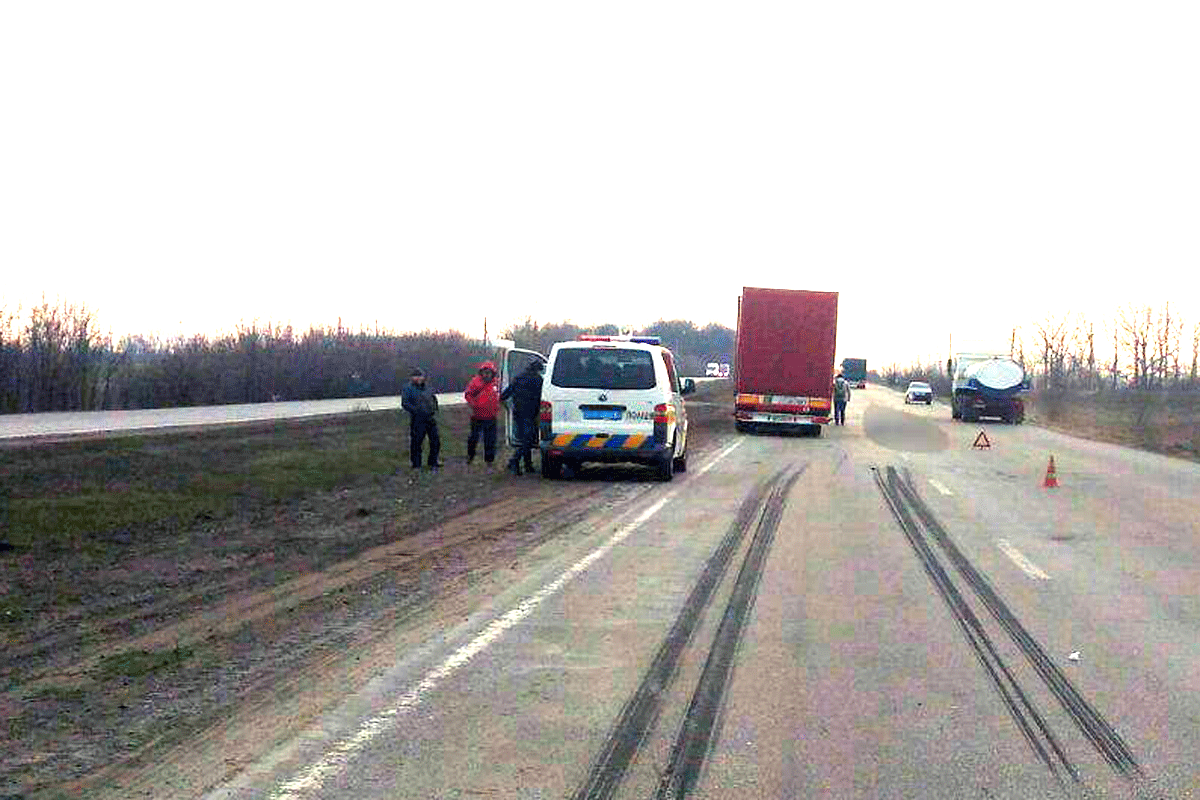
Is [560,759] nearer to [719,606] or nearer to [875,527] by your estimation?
[719,606]

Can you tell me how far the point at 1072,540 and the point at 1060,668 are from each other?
6704mm

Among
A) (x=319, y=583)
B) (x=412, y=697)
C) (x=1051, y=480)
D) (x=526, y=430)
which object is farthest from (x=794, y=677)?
(x=1051, y=480)

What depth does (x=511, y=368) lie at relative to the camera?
857 inches

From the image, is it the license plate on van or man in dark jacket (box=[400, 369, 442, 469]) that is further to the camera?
man in dark jacket (box=[400, 369, 442, 469])

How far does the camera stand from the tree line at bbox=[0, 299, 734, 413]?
149 ft

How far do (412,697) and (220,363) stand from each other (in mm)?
55229

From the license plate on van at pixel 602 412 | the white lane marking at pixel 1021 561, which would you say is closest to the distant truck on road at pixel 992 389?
the license plate on van at pixel 602 412

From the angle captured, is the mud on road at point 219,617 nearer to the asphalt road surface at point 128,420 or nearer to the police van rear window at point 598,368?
the police van rear window at point 598,368

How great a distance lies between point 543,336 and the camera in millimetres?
87188

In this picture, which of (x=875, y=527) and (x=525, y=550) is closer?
(x=525, y=550)

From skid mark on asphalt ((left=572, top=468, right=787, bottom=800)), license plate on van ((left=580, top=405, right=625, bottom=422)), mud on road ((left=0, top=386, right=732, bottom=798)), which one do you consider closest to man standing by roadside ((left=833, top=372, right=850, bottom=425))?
license plate on van ((left=580, top=405, right=625, bottom=422))

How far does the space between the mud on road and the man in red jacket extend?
3.96 meters

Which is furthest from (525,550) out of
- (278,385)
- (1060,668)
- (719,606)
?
(278,385)

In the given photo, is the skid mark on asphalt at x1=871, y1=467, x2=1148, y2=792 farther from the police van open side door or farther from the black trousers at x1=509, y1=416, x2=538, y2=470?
→ the police van open side door
